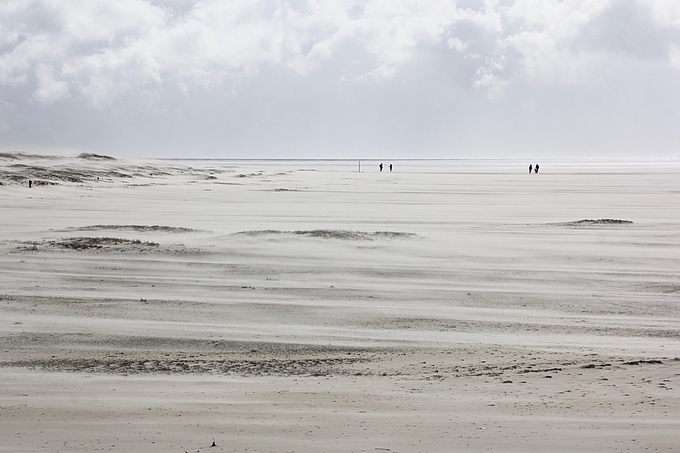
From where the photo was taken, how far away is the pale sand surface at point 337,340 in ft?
14.8

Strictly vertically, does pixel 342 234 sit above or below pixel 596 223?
below

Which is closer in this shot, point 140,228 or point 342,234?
point 342,234

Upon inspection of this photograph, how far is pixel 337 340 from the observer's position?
7.03 meters

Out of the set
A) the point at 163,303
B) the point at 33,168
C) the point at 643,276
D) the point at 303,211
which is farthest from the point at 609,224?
the point at 33,168

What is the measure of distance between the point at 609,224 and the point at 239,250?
409 inches

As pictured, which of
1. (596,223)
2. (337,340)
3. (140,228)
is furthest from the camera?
(596,223)

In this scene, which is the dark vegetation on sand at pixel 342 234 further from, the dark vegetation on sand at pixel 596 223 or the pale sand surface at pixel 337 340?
the dark vegetation on sand at pixel 596 223

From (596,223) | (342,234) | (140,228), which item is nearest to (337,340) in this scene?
(342,234)

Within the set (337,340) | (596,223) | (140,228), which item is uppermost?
(596,223)

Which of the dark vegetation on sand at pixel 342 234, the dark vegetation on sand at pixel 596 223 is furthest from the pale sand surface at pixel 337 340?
the dark vegetation on sand at pixel 596 223

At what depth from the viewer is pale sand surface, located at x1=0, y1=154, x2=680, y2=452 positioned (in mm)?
4500

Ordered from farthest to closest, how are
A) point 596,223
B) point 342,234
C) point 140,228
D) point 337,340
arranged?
point 596,223 < point 140,228 < point 342,234 < point 337,340

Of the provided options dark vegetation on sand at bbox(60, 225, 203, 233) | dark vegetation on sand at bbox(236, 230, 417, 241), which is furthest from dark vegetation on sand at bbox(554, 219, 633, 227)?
dark vegetation on sand at bbox(60, 225, 203, 233)

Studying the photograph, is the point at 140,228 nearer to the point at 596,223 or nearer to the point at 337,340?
the point at 337,340
